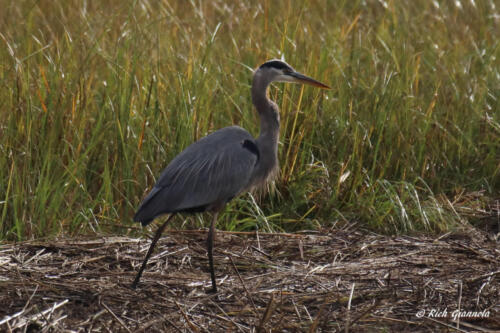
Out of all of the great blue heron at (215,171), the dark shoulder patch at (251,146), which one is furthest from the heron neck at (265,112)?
the dark shoulder patch at (251,146)

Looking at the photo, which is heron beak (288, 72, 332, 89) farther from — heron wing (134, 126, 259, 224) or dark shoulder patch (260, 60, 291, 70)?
heron wing (134, 126, 259, 224)

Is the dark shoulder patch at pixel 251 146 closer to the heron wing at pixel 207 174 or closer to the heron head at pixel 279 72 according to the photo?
the heron wing at pixel 207 174

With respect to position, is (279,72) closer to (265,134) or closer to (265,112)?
(265,112)

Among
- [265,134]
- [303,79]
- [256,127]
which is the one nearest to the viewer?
[265,134]

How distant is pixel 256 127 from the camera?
5352 mm

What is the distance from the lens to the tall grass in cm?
477

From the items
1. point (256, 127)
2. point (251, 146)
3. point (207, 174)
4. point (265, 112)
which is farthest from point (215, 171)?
point (256, 127)

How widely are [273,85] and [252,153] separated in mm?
1123

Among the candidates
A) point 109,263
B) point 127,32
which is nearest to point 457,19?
point 127,32

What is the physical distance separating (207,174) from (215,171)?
5 cm

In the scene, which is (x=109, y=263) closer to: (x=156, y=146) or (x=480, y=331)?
(x=156, y=146)

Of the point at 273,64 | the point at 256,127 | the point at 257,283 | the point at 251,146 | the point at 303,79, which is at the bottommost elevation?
the point at 257,283

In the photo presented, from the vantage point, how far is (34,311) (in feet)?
11.1

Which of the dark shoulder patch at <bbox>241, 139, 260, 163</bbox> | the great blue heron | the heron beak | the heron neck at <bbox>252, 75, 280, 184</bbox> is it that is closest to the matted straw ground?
the great blue heron
